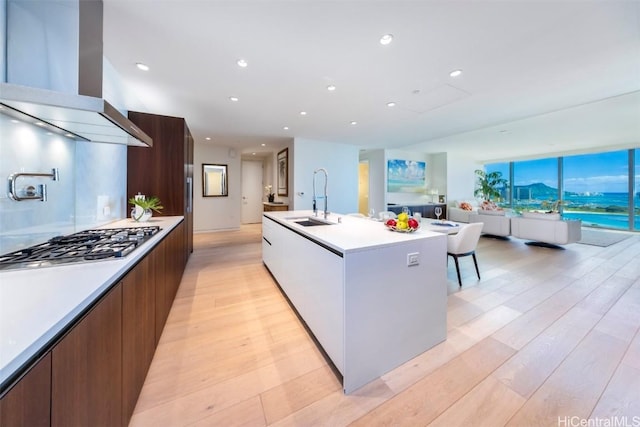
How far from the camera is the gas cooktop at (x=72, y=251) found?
106 centimetres

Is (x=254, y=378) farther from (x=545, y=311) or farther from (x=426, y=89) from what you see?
(x=426, y=89)

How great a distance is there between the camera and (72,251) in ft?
4.06

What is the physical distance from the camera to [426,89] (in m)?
3.03

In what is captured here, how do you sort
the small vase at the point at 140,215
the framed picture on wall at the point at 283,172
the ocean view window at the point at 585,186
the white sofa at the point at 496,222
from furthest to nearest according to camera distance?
the ocean view window at the point at 585,186 → the framed picture on wall at the point at 283,172 → the white sofa at the point at 496,222 → the small vase at the point at 140,215

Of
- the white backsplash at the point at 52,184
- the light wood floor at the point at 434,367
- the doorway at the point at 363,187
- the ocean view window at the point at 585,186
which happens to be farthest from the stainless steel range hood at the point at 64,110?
the ocean view window at the point at 585,186

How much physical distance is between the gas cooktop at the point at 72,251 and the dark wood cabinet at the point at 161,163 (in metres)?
1.61

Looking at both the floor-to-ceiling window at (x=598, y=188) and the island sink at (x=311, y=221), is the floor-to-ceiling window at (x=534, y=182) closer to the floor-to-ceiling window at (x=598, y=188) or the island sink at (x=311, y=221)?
the floor-to-ceiling window at (x=598, y=188)

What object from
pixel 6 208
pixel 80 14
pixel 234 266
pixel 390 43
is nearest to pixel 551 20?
pixel 390 43

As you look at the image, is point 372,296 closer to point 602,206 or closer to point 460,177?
point 460,177

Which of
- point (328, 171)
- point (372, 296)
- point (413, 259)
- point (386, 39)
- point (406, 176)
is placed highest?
point (386, 39)

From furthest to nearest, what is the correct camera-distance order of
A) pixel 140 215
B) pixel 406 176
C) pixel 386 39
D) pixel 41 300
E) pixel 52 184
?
1. pixel 406 176
2. pixel 140 215
3. pixel 386 39
4. pixel 52 184
5. pixel 41 300

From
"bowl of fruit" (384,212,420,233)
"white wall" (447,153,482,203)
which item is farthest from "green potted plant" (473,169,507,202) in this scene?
"bowl of fruit" (384,212,420,233)

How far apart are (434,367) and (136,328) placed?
184 cm

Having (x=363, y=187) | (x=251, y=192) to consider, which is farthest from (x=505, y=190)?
(x=251, y=192)
